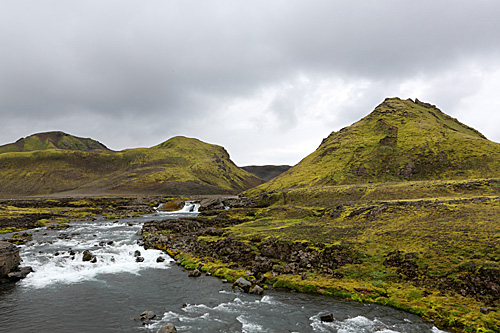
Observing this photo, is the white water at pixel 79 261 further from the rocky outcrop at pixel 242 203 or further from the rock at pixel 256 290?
the rocky outcrop at pixel 242 203

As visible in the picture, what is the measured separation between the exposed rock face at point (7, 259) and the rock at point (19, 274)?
1.85 ft

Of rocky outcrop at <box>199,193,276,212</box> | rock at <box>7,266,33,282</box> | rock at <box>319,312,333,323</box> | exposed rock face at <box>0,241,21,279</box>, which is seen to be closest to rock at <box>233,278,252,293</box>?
rock at <box>319,312,333,323</box>

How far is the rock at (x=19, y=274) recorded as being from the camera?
27.2 meters

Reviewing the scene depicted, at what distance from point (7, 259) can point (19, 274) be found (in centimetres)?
228

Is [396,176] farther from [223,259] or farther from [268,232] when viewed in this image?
[223,259]

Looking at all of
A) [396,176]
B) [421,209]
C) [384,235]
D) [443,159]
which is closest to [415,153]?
[443,159]

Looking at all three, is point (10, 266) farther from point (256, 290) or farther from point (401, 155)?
point (401, 155)

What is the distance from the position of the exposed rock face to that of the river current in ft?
6.92

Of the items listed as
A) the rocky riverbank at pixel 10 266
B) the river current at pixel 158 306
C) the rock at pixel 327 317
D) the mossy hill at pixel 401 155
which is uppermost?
the mossy hill at pixel 401 155

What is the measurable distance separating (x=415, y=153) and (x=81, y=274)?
12587 centimetres

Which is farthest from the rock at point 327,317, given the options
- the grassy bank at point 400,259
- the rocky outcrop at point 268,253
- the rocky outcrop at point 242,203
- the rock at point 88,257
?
the rocky outcrop at point 242,203

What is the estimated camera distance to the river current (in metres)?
18.7

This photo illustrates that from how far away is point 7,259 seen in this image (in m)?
28.3

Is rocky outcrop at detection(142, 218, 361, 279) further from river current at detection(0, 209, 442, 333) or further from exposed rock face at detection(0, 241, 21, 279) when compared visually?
exposed rock face at detection(0, 241, 21, 279)
